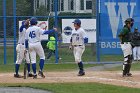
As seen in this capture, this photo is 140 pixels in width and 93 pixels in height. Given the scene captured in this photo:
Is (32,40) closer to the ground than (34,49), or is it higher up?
higher up

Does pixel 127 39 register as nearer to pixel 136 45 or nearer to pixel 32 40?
pixel 32 40

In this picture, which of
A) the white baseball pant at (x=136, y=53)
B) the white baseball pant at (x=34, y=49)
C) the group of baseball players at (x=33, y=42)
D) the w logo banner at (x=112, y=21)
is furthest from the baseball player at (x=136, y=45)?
the white baseball pant at (x=34, y=49)

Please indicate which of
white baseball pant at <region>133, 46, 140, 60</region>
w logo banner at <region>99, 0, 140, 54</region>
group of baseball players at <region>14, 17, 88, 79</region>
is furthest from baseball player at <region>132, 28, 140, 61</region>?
group of baseball players at <region>14, 17, 88, 79</region>

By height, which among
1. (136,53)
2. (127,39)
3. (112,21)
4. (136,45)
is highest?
(112,21)

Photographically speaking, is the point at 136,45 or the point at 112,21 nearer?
the point at 112,21

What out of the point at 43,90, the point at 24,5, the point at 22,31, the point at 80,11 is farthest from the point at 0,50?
the point at 43,90

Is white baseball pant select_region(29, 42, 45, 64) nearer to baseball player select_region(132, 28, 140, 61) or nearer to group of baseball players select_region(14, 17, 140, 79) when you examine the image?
group of baseball players select_region(14, 17, 140, 79)

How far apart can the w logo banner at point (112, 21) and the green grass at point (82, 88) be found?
11486 millimetres

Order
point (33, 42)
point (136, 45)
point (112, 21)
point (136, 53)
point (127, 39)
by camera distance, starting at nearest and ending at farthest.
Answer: point (33, 42) < point (127, 39) < point (112, 21) < point (136, 53) < point (136, 45)

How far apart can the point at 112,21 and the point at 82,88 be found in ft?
41.8

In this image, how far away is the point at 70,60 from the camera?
25.8 metres

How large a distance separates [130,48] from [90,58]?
9501 mm

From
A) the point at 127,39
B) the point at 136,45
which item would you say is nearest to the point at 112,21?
the point at 136,45

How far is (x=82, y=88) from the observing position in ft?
43.3
